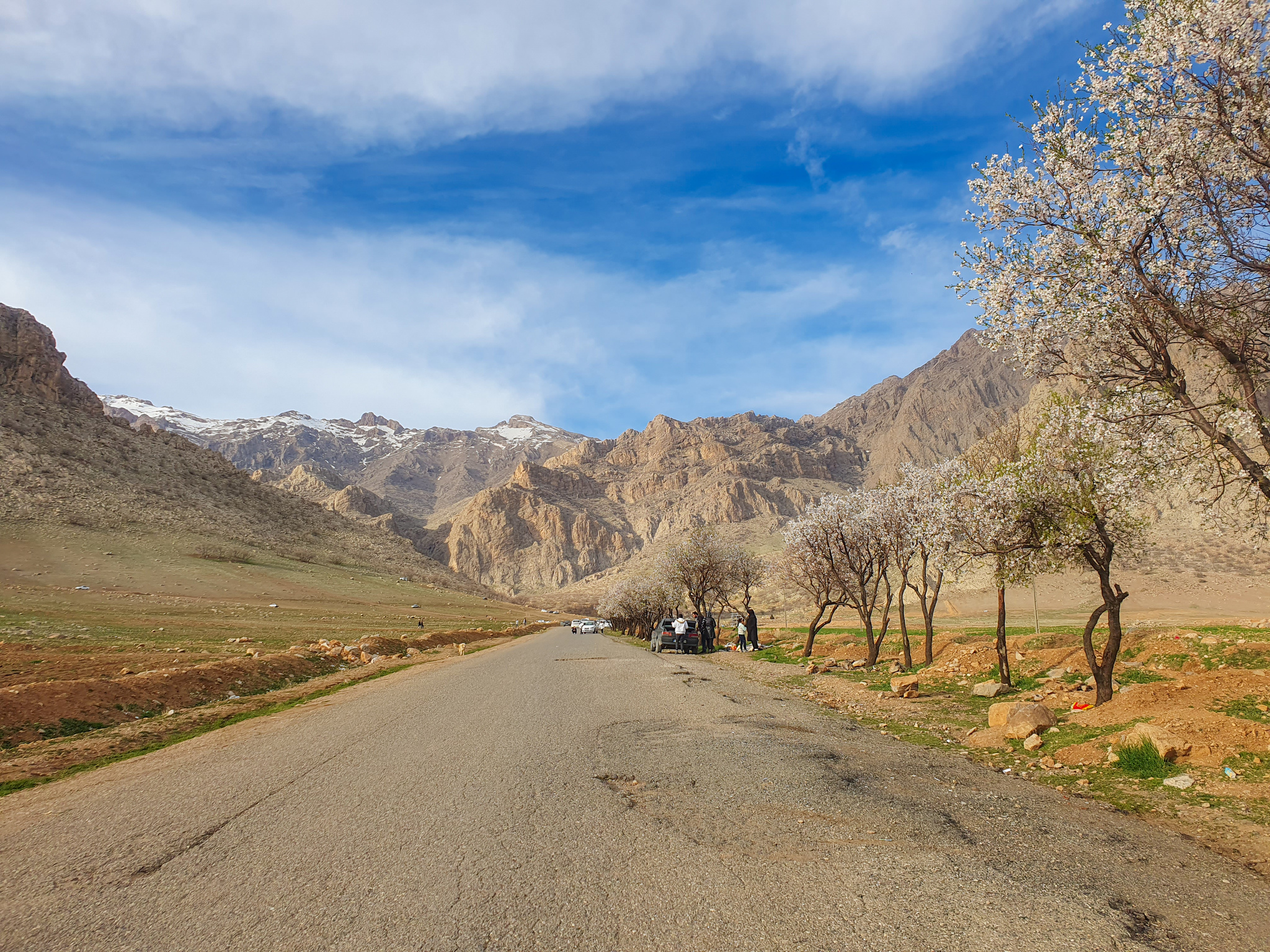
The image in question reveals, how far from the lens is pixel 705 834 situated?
6008mm

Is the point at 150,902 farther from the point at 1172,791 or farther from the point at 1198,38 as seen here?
the point at 1198,38

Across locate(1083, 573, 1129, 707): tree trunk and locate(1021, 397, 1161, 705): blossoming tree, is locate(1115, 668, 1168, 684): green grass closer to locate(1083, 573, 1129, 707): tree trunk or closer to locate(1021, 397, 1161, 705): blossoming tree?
locate(1083, 573, 1129, 707): tree trunk

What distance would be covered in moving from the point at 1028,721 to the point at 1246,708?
3036mm

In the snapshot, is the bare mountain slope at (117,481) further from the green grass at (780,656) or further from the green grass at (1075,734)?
the green grass at (1075,734)

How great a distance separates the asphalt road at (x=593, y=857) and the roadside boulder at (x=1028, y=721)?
2.11 meters

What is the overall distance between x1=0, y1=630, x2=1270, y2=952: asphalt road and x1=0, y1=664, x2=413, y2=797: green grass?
1.88 ft

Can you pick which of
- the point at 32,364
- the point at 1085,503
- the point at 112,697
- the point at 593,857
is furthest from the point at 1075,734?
the point at 32,364

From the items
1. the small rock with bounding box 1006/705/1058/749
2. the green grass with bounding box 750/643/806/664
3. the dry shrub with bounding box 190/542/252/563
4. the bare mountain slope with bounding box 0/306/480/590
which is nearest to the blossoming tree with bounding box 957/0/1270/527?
the small rock with bounding box 1006/705/1058/749

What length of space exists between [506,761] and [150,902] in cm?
468

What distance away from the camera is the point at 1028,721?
11023mm

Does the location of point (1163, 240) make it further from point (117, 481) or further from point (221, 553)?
point (117, 481)

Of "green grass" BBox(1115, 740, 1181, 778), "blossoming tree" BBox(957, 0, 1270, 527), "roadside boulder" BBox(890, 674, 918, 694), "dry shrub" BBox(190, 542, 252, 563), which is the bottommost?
"roadside boulder" BBox(890, 674, 918, 694)

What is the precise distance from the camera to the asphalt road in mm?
4289

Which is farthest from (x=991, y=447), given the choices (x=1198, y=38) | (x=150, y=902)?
(x=150, y=902)
